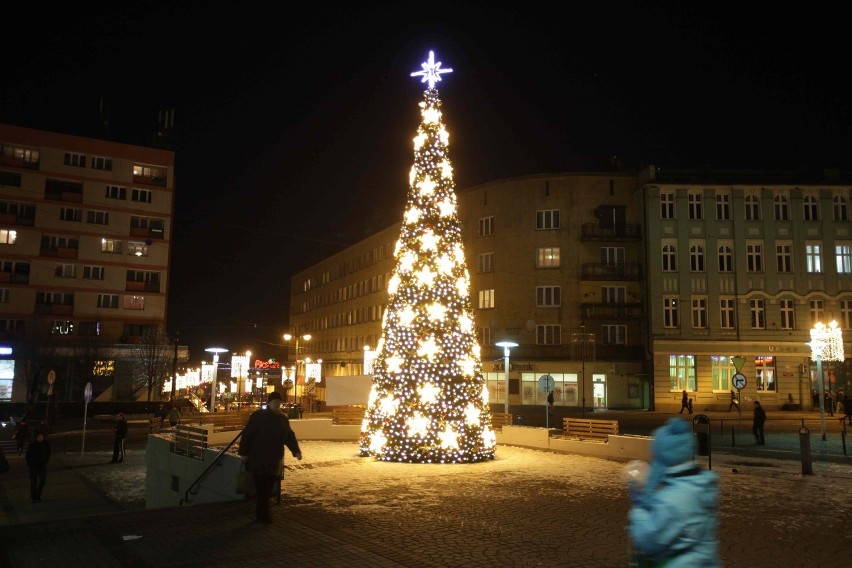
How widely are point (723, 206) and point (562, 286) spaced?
41.3 feet

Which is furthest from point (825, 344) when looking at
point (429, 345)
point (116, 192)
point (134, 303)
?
point (116, 192)

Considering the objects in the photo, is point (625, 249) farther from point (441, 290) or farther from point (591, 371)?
point (441, 290)

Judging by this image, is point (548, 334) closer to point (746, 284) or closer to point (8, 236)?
point (746, 284)

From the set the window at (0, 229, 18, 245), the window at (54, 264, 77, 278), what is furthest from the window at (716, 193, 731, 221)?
the window at (0, 229, 18, 245)

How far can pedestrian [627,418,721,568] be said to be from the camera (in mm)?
3793

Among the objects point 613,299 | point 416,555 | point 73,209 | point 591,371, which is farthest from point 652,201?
point 73,209

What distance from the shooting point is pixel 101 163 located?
2323 inches

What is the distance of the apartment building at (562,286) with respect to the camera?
1887 inches

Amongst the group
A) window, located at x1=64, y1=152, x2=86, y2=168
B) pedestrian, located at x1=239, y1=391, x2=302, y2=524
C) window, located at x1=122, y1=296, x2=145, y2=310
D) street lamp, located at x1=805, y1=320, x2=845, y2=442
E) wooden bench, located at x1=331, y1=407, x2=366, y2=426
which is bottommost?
wooden bench, located at x1=331, y1=407, x2=366, y2=426

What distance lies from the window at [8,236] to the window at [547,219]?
4314 cm

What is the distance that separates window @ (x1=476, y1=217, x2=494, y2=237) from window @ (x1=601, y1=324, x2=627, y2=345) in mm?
11589

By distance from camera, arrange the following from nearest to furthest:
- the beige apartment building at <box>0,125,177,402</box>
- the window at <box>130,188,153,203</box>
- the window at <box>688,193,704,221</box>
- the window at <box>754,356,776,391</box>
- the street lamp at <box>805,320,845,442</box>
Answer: the street lamp at <box>805,320,845,442</box>, the window at <box>754,356,776,391</box>, the window at <box>688,193,704,221</box>, the beige apartment building at <box>0,125,177,402</box>, the window at <box>130,188,153,203</box>

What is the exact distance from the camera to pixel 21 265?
55406 millimetres

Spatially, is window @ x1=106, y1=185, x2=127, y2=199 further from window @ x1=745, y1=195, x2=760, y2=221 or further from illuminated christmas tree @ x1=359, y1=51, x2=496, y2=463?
window @ x1=745, y1=195, x2=760, y2=221
